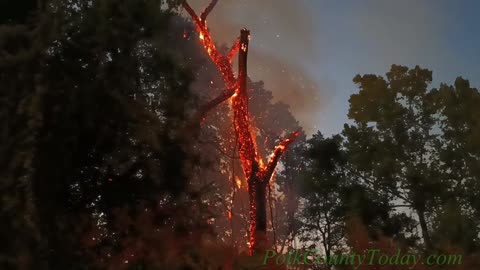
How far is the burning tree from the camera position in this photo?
1009 centimetres

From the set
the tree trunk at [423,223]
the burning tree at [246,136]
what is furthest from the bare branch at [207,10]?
the tree trunk at [423,223]

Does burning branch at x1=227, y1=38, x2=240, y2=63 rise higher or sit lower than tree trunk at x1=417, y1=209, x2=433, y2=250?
higher

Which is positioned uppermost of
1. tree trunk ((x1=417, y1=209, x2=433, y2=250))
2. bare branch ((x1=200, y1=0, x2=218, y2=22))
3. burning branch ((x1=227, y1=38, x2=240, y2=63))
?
bare branch ((x1=200, y1=0, x2=218, y2=22))

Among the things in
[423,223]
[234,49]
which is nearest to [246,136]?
[234,49]

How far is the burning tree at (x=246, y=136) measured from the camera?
33.1 ft

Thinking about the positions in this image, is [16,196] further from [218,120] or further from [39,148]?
[218,120]

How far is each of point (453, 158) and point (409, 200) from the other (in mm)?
1787

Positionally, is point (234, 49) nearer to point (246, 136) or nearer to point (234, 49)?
point (234, 49)

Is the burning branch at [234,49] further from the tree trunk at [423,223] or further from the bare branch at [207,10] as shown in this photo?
the tree trunk at [423,223]

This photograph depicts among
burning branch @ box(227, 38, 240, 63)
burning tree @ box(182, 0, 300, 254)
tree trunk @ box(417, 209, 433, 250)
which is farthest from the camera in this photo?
tree trunk @ box(417, 209, 433, 250)

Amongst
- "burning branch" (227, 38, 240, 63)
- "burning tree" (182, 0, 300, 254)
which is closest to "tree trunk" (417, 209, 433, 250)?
"burning tree" (182, 0, 300, 254)

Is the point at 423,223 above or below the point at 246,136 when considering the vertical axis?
below

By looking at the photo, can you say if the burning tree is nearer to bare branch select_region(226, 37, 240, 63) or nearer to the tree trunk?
bare branch select_region(226, 37, 240, 63)

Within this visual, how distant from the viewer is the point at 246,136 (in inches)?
416
